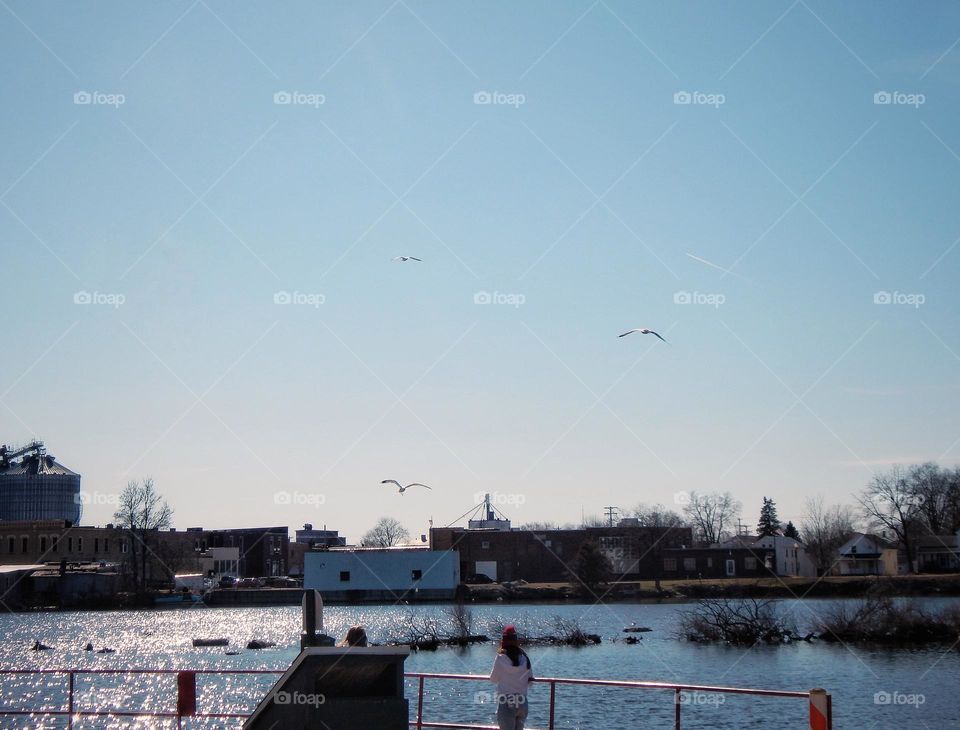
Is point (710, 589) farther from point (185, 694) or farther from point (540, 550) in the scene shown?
point (185, 694)

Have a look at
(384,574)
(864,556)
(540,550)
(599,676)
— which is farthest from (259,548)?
(599,676)

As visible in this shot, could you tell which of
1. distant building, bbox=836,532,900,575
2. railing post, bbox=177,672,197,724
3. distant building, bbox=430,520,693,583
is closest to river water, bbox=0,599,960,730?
railing post, bbox=177,672,197,724

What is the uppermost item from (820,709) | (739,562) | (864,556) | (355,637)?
(355,637)

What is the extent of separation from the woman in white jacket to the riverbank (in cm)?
9248

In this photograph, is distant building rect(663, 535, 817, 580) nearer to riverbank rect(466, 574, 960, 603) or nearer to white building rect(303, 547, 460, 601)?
riverbank rect(466, 574, 960, 603)

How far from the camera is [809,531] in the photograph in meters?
154

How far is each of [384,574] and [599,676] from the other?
80545 mm

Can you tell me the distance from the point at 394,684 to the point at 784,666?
43741 mm

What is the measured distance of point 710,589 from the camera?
114 metres

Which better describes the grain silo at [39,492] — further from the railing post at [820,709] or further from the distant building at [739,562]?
the railing post at [820,709]

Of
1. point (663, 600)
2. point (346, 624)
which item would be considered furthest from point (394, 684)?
point (663, 600)

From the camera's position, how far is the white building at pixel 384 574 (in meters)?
126

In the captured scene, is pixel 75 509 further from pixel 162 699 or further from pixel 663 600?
pixel 162 699

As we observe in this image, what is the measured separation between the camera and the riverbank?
109m
